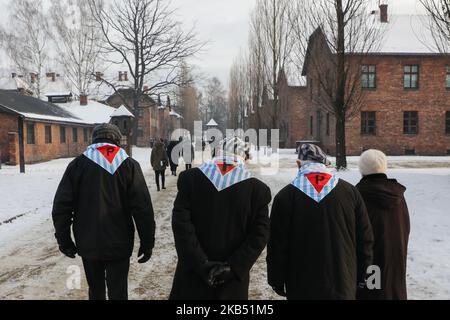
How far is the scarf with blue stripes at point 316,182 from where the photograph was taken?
2.77 metres

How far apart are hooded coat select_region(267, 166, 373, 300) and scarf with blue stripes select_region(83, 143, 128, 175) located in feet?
4.79

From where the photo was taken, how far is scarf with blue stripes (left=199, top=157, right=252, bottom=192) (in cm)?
274

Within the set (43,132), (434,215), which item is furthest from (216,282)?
(43,132)

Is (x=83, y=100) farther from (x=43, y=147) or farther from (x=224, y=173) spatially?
(x=224, y=173)

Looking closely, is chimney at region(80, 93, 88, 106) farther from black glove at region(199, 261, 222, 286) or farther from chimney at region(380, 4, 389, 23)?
black glove at region(199, 261, 222, 286)

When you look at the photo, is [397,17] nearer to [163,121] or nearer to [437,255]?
[437,255]

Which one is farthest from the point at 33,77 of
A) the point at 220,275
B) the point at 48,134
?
the point at 220,275

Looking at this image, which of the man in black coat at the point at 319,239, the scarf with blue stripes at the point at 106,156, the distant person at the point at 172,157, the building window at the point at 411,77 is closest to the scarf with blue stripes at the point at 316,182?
the man in black coat at the point at 319,239

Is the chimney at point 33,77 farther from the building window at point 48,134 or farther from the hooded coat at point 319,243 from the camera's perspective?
the hooded coat at point 319,243

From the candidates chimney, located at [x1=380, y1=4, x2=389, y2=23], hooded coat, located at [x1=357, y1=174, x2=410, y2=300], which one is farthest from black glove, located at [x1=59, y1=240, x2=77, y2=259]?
chimney, located at [x1=380, y1=4, x2=389, y2=23]
